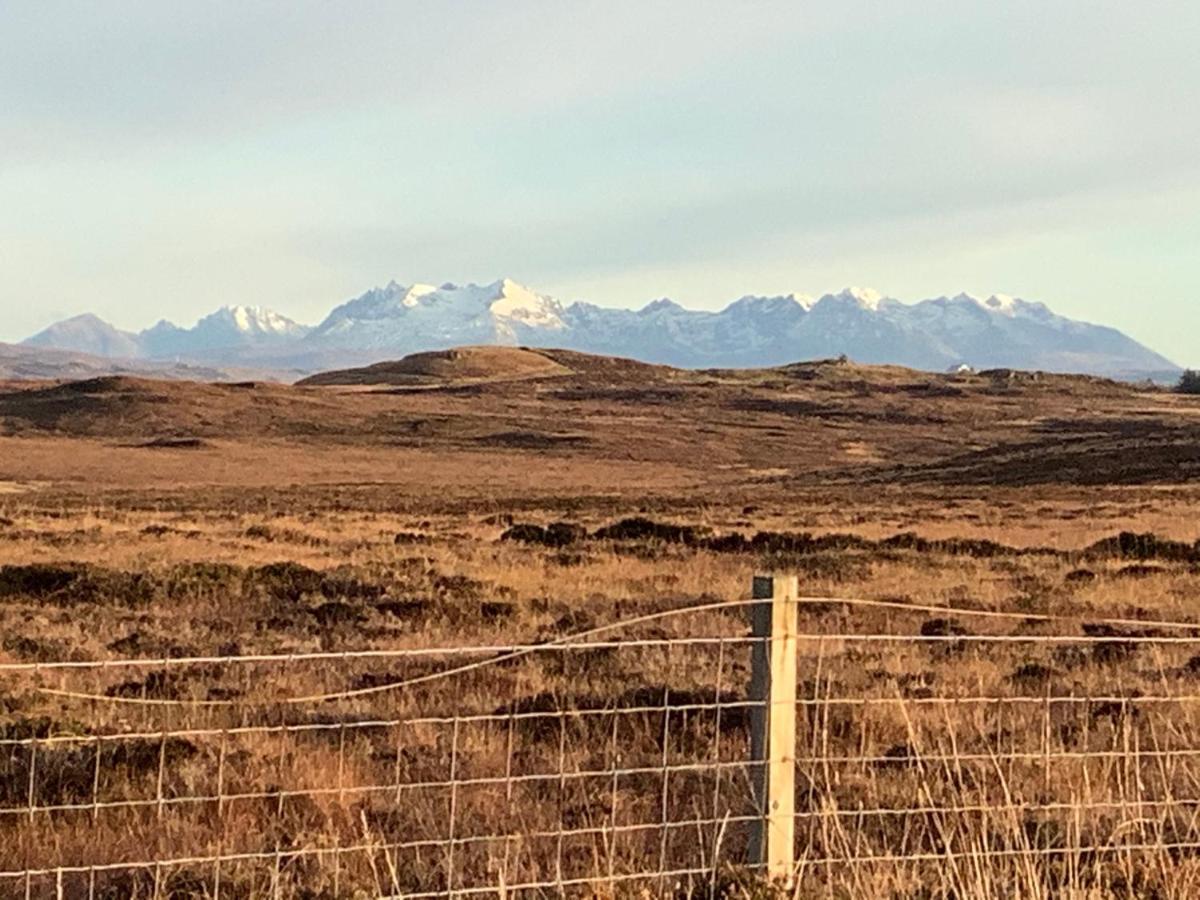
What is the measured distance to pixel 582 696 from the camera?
471 inches

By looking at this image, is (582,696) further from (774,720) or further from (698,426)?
(698,426)

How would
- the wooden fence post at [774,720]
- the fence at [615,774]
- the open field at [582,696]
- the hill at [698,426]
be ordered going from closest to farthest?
the wooden fence post at [774,720] → the fence at [615,774] → the open field at [582,696] → the hill at [698,426]

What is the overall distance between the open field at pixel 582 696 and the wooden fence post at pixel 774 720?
20cm

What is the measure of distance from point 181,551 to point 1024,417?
11298cm

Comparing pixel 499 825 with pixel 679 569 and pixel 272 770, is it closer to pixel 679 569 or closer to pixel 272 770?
pixel 272 770

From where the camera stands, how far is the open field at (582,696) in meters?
7.12

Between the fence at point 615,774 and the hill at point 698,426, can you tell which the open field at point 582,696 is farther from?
the hill at point 698,426

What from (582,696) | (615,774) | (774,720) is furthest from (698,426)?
(774,720)

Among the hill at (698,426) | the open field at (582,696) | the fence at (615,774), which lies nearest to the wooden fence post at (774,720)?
the fence at (615,774)

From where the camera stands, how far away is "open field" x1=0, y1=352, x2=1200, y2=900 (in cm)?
712

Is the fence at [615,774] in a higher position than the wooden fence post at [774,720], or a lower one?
lower

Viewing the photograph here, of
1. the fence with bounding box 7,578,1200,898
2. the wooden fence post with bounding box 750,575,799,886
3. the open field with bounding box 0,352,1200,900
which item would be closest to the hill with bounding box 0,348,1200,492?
the open field with bounding box 0,352,1200,900

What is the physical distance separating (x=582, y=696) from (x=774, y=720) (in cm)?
626

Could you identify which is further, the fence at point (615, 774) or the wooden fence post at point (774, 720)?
the fence at point (615, 774)
